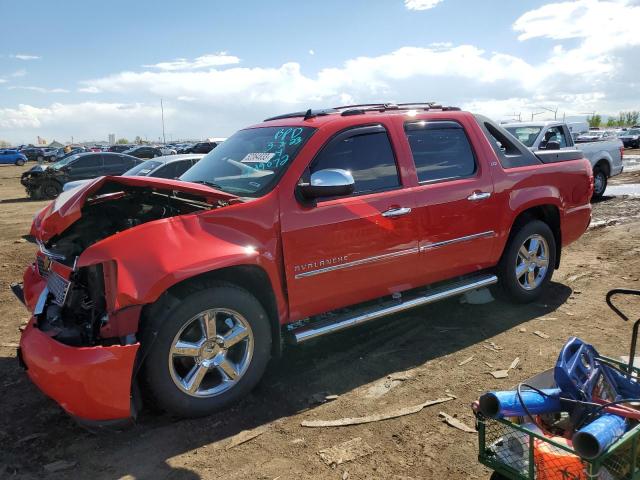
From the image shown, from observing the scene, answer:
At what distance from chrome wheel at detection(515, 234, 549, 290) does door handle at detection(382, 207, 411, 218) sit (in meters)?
1.67

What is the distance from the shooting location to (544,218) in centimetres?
550

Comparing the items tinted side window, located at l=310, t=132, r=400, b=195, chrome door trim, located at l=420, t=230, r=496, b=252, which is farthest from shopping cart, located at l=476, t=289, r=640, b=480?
tinted side window, located at l=310, t=132, r=400, b=195

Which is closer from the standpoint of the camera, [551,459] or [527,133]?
[551,459]

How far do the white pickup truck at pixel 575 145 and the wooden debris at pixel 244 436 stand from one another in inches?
284

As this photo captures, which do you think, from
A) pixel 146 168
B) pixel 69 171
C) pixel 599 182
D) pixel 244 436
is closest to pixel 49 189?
pixel 69 171

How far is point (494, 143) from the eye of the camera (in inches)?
195

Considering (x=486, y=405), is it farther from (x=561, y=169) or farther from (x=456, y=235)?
(x=561, y=169)

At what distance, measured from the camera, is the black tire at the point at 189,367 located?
122 inches

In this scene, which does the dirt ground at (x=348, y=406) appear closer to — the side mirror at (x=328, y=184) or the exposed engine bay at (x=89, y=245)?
the exposed engine bay at (x=89, y=245)

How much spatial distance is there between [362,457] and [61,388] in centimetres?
171

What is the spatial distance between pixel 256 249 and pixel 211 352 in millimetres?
710

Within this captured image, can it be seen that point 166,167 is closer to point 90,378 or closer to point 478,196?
point 478,196

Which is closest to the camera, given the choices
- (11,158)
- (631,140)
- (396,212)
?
(396,212)

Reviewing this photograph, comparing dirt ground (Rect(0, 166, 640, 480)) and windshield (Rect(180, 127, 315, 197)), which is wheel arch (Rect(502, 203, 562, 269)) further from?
windshield (Rect(180, 127, 315, 197))
